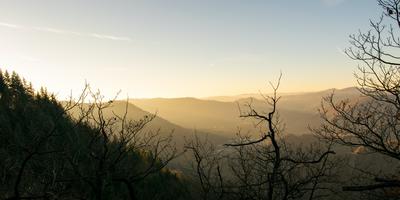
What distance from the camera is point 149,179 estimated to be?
2790 inches

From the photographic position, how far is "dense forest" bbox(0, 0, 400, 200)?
429 inches

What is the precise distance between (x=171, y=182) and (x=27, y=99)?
3954 cm

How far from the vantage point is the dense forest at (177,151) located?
1089cm

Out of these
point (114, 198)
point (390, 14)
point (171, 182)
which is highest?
point (390, 14)

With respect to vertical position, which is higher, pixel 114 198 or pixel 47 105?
pixel 47 105

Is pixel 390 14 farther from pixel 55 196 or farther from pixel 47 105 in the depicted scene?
pixel 47 105

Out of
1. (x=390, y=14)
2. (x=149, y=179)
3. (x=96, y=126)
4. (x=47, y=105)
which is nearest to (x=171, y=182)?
(x=149, y=179)

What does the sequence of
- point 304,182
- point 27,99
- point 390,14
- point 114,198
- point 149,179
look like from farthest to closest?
point 27,99 < point 149,179 < point 114,198 < point 304,182 < point 390,14

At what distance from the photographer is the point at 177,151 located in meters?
24.5

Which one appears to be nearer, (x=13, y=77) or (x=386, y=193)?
(x=386, y=193)

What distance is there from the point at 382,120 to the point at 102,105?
35.0 ft

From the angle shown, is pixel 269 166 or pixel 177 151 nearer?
pixel 269 166

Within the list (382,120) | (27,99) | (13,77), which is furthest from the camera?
(13,77)

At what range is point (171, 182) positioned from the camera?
82688mm
